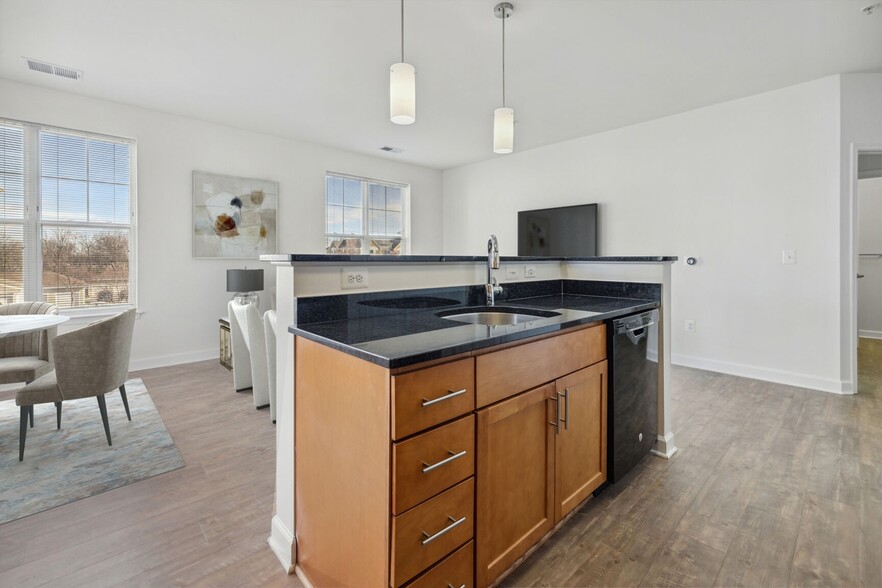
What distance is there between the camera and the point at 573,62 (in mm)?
3289

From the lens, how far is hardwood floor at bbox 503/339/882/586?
1.48 metres

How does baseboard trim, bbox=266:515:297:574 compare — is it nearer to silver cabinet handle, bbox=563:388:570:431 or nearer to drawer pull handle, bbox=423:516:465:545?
drawer pull handle, bbox=423:516:465:545

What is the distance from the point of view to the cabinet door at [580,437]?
159cm

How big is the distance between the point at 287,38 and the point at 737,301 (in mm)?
4524

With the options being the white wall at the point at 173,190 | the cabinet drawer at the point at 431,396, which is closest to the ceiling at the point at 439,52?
the white wall at the point at 173,190

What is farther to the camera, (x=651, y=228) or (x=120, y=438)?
(x=651, y=228)

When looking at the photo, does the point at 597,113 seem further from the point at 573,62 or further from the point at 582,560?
the point at 582,560

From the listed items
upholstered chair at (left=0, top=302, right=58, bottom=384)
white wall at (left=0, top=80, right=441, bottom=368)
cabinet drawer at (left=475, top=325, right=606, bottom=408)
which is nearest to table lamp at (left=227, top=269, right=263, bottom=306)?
white wall at (left=0, top=80, right=441, bottom=368)

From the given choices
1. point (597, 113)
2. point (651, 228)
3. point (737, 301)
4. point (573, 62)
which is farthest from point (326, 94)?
point (737, 301)

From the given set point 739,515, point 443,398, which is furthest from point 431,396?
point 739,515

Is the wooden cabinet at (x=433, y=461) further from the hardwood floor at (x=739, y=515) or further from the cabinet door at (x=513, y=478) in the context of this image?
the hardwood floor at (x=739, y=515)

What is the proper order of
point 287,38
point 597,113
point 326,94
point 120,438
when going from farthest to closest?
1. point 597,113
2. point 326,94
3. point 287,38
4. point 120,438

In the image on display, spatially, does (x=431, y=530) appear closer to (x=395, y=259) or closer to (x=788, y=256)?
(x=395, y=259)

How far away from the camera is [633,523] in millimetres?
1760
